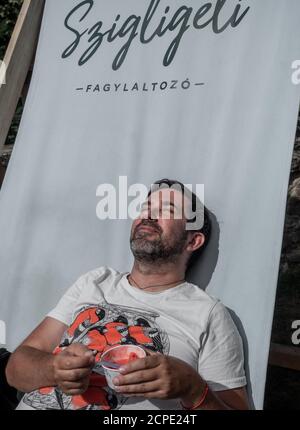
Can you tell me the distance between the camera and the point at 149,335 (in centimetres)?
164

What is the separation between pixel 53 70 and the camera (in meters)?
2.28

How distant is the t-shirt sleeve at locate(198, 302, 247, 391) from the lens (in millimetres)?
A: 1583

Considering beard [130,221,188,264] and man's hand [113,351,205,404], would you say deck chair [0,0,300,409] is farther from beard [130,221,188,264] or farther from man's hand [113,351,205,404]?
man's hand [113,351,205,404]

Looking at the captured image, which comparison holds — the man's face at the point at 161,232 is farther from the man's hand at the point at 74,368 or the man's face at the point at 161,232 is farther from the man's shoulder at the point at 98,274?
the man's hand at the point at 74,368

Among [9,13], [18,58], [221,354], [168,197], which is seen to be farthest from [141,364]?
[9,13]

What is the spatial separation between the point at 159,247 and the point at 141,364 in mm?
457

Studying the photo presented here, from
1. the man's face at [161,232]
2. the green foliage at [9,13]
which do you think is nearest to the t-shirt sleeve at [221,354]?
the man's face at [161,232]

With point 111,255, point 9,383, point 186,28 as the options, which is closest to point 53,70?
point 186,28

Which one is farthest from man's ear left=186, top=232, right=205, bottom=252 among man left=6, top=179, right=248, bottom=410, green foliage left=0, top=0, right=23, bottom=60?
green foliage left=0, top=0, right=23, bottom=60

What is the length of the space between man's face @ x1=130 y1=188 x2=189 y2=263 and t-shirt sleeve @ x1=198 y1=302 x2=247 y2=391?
0.22 meters

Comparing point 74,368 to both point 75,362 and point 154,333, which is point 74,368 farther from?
point 154,333

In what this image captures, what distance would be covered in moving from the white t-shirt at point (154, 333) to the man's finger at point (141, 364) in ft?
0.58
